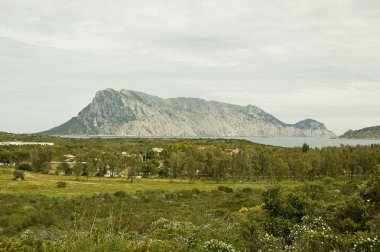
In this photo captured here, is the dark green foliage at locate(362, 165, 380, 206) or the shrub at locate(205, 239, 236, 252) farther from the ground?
the dark green foliage at locate(362, 165, 380, 206)

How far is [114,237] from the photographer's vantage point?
12617mm

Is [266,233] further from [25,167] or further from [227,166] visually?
[25,167]

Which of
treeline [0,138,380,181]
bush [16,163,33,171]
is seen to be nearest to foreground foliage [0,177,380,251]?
treeline [0,138,380,181]

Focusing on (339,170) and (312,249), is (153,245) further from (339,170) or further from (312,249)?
(339,170)

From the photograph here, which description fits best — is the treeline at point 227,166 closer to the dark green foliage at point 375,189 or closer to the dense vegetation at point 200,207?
the dense vegetation at point 200,207

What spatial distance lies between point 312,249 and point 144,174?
11102cm

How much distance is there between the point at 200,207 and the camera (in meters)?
50.7

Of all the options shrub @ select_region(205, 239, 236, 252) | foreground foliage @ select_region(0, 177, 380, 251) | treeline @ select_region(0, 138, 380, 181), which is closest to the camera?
foreground foliage @ select_region(0, 177, 380, 251)

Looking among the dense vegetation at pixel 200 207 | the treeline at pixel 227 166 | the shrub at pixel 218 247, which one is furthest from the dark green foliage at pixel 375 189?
the treeline at pixel 227 166

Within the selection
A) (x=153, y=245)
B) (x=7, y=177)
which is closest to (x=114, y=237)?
(x=153, y=245)

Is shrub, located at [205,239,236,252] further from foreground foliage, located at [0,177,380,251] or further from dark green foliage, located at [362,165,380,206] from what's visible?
dark green foliage, located at [362,165,380,206]

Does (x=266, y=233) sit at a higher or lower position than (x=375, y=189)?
lower

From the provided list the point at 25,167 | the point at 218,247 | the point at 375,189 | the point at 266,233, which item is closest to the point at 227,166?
the point at 25,167

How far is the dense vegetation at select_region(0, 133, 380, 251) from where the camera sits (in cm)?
1508
